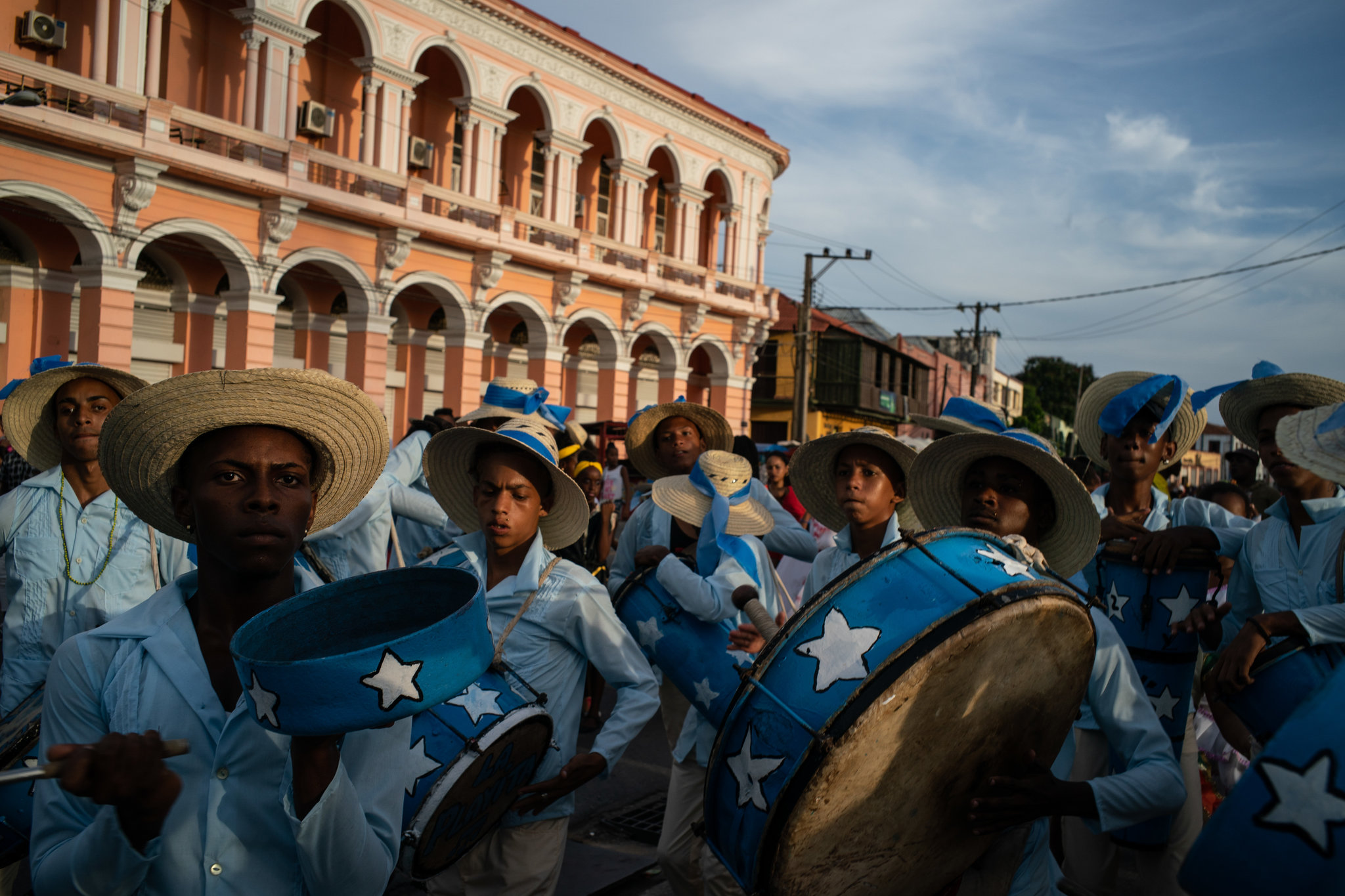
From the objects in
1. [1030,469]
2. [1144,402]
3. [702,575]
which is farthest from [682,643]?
[1144,402]

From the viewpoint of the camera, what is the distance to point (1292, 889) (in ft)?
3.83

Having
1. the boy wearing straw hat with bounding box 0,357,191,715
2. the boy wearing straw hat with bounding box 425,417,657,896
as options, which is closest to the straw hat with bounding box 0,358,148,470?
the boy wearing straw hat with bounding box 0,357,191,715

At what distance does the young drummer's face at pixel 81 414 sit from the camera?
150 inches

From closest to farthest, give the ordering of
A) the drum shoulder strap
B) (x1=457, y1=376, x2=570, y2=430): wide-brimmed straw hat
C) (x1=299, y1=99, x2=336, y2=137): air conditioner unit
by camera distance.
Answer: the drum shoulder strap → (x1=457, y1=376, x2=570, y2=430): wide-brimmed straw hat → (x1=299, y1=99, x2=336, y2=137): air conditioner unit

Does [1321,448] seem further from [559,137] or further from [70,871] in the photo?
[559,137]

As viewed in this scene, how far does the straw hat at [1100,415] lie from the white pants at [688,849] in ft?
7.37

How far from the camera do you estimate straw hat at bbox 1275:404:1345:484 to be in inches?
97.2

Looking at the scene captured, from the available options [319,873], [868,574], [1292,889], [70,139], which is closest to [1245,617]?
[868,574]

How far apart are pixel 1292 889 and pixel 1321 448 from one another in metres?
1.80

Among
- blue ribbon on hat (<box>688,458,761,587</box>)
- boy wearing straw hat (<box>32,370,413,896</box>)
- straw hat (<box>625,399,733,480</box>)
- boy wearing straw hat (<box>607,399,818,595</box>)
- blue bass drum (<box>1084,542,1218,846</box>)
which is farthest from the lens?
straw hat (<box>625,399,733,480</box>)

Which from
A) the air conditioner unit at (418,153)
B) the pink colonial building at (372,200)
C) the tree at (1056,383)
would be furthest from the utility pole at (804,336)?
the tree at (1056,383)

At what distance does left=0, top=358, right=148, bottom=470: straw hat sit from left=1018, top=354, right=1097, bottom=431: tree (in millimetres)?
78894

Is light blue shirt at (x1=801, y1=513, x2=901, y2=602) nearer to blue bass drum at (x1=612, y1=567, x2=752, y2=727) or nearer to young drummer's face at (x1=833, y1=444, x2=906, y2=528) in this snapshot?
young drummer's face at (x1=833, y1=444, x2=906, y2=528)

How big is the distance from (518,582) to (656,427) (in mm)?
2913
